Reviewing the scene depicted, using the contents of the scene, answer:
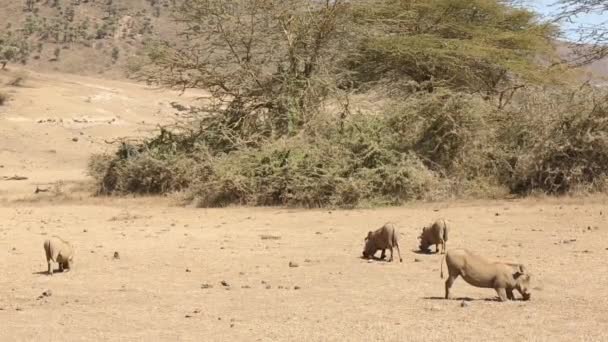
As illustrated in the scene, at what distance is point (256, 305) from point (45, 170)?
22.9 meters

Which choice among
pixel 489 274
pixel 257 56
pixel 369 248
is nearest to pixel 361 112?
pixel 257 56

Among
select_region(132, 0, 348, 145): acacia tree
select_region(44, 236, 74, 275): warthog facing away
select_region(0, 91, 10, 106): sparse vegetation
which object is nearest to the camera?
select_region(44, 236, 74, 275): warthog facing away

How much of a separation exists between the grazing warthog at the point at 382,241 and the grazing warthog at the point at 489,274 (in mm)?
2438

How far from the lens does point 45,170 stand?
28438 mm

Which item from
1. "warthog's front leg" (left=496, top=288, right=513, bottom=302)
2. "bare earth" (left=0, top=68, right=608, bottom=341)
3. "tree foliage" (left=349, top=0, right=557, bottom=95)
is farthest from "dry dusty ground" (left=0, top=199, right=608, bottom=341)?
"tree foliage" (left=349, top=0, right=557, bottom=95)

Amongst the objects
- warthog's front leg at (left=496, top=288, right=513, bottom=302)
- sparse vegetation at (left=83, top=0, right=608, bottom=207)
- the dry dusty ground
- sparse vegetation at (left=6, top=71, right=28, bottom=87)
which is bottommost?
the dry dusty ground

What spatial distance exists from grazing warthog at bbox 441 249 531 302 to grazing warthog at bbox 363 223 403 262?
8.00 ft

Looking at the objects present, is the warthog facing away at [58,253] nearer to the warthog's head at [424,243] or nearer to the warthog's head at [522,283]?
the warthog's head at [424,243]

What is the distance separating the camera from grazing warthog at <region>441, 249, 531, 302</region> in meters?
7.20

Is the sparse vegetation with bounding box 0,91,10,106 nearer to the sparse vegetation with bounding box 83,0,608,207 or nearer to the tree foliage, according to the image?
the sparse vegetation with bounding box 83,0,608,207

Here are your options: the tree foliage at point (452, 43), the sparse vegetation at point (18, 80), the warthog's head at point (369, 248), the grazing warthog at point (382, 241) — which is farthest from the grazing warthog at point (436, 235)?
the sparse vegetation at point (18, 80)

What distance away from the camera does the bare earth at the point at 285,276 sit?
6.44 metres

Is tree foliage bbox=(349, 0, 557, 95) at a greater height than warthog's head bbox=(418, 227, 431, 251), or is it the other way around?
tree foliage bbox=(349, 0, 557, 95)

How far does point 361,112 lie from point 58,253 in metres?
11.5
